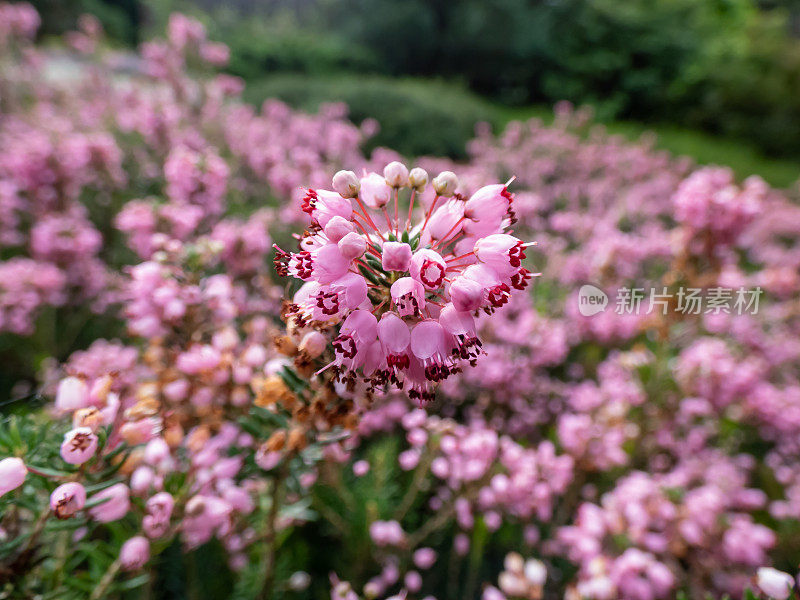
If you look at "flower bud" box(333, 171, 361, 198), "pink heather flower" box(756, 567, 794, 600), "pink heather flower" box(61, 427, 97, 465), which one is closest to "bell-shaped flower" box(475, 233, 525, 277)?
"flower bud" box(333, 171, 361, 198)

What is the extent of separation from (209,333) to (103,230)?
7.85 ft

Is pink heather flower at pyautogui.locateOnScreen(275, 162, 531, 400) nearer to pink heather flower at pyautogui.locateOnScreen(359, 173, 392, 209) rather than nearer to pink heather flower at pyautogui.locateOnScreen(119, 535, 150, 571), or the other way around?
pink heather flower at pyautogui.locateOnScreen(359, 173, 392, 209)

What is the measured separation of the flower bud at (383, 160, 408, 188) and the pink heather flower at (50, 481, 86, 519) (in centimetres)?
65

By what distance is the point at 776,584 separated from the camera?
2.56ft

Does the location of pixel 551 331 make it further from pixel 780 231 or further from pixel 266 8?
pixel 266 8

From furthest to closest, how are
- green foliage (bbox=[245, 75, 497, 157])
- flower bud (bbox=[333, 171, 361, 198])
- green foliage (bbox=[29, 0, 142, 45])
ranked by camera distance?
1. green foliage (bbox=[29, 0, 142, 45])
2. green foliage (bbox=[245, 75, 497, 157])
3. flower bud (bbox=[333, 171, 361, 198])

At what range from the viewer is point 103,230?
307 centimetres

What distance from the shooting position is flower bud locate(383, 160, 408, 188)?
71 centimetres

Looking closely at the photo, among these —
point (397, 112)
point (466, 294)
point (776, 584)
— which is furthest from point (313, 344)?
point (397, 112)

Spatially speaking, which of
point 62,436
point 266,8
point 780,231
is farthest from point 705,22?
point 62,436

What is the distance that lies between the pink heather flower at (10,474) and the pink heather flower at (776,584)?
1.21 metres

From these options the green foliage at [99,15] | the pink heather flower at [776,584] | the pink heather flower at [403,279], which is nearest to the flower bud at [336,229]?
the pink heather flower at [403,279]

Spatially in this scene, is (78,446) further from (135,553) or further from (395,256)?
(395,256)

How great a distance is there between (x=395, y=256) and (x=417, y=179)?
0.18 metres
